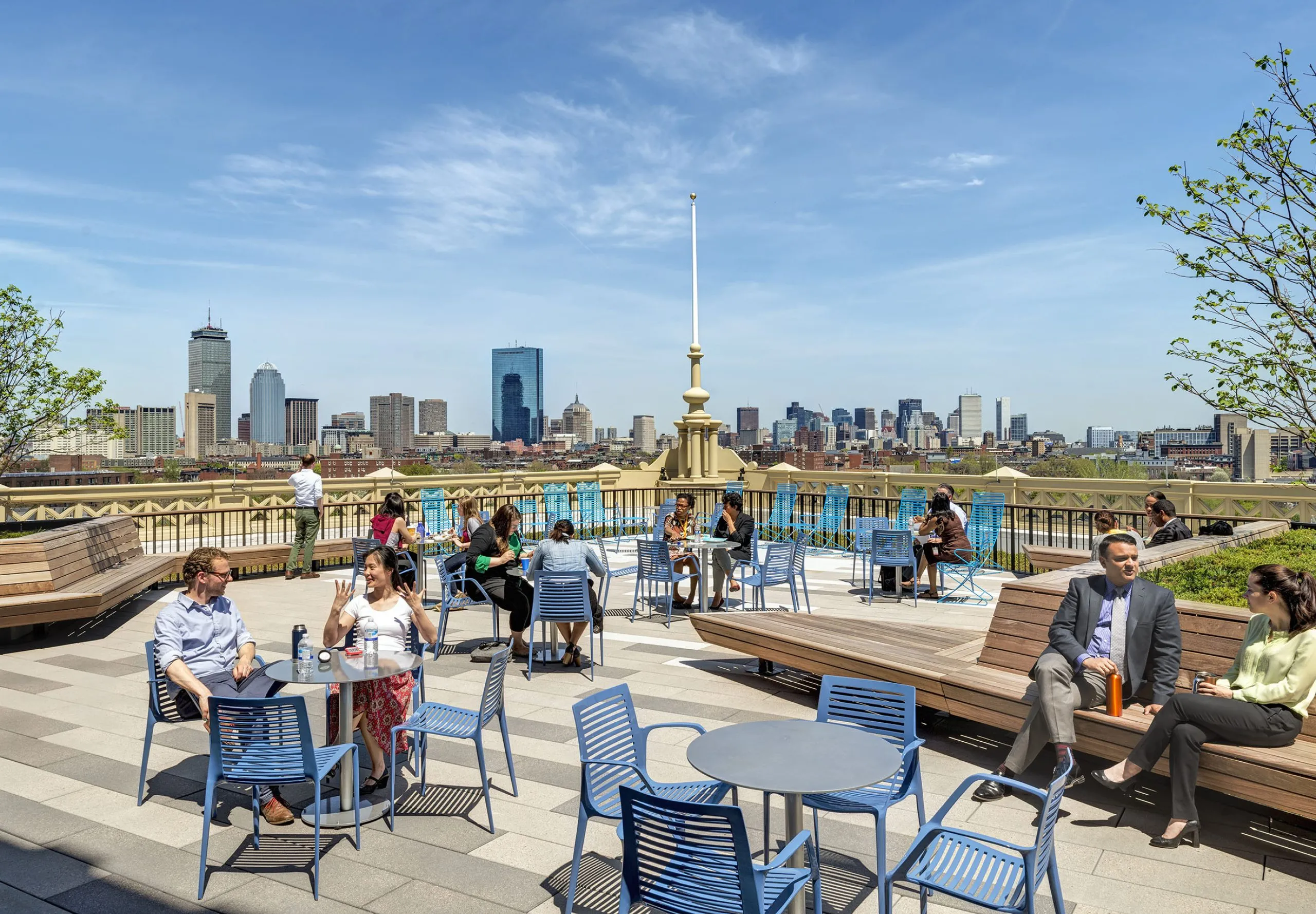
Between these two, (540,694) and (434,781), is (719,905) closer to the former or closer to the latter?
(434,781)

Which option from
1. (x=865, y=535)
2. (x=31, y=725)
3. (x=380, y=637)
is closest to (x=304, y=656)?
(x=380, y=637)

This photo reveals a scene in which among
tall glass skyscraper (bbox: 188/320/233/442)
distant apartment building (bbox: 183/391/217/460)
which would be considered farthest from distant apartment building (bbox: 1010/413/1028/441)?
tall glass skyscraper (bbox: 188/320/233/442)

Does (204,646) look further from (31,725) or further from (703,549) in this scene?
(703,549)

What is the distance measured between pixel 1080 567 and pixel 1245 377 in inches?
87.9

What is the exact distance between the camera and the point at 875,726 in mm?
4445

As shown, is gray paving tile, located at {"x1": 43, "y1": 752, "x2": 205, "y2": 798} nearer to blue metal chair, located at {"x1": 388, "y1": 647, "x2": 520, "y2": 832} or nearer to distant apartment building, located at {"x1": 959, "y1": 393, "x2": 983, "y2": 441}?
blue metal chair, located at {"x1": 388, "y1": 647, "x2": 520, "y2": 832}

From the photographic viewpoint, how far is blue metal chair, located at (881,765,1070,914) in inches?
121

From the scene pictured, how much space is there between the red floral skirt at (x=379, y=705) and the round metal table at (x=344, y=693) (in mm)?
79

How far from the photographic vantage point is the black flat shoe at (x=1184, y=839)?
14.3 feet

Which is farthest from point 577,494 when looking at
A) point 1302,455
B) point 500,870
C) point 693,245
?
point 500,870

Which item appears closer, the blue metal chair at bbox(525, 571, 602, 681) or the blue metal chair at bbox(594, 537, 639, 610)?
the blue metal chair at bbox(525, 571, 602, 681)

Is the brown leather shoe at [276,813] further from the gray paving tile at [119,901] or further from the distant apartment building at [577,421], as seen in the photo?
the distant apartment building at [577,421]

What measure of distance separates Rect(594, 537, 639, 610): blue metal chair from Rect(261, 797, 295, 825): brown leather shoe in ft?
13.6

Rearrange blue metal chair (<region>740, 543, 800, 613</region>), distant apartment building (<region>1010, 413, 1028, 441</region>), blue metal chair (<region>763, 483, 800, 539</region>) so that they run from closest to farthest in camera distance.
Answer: blue metal chair (<region>740, 543, 800, 613</region>)
blue metal chair (<region>763, 483, 800, 539</region>)
distant apartment building (<region>1010, 413, 1028, 441</region>)
